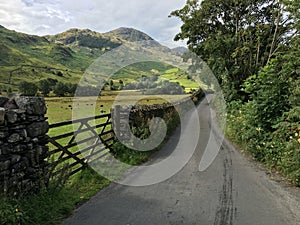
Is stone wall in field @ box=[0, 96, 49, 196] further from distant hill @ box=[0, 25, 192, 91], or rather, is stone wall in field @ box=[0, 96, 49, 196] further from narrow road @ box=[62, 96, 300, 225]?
distant hill @ box=[0, 25, 192, 91]

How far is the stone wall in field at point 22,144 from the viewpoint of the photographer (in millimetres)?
4211

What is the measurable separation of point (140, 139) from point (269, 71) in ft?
17.5

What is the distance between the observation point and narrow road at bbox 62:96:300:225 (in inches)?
169

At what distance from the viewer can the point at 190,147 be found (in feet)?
33.9

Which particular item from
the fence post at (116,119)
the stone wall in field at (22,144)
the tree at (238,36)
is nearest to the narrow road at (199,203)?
the stone wall in field at (22,144)

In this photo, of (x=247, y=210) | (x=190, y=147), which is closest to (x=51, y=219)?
(x=247, y=210)

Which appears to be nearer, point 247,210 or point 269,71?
point 247,210

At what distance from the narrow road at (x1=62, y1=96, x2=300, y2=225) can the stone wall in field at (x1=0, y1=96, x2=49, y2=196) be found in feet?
3.49

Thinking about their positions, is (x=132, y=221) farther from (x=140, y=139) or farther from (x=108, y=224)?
Answer: (x=140, y=139)

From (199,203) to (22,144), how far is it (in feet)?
11.5

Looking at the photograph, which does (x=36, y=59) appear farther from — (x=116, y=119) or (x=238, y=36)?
(x=116, y=119)

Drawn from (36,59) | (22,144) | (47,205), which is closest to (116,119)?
(22,144)

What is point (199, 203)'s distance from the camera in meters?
4.98

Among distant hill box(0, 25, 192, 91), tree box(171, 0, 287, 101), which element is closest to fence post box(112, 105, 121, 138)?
tree box(171, 0, 287, 101)
